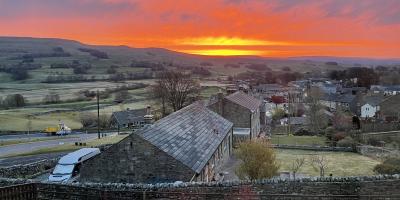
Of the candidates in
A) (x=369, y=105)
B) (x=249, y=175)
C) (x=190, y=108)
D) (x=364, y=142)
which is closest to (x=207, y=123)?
(x=190, y=108)

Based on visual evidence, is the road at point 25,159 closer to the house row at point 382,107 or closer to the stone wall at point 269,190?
the stone wall at point 269,190

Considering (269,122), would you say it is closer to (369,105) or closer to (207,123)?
(369,105)

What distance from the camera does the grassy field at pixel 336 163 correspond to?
113 ft

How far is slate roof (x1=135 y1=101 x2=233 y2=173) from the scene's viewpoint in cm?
2127

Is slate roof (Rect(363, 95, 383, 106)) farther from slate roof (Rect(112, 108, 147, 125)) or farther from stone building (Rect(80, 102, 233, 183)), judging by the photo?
stone building (Rect(80, 102, 233, 183))

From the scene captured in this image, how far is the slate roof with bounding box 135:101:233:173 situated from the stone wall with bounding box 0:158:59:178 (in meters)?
9.09

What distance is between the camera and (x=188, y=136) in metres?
25.8

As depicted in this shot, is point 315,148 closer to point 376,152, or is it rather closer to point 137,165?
point 376,152

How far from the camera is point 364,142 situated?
51.1 metres

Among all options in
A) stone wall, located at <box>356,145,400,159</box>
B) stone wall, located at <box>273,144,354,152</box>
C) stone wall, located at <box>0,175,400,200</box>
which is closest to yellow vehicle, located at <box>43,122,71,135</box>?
stone wall, located at <box>273,144,354,152</box>

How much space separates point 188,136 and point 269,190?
33.6ft

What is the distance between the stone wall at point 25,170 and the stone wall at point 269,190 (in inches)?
489

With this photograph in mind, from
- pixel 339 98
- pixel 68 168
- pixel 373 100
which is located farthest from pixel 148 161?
pixel 339 98

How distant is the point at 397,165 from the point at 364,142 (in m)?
18.7
